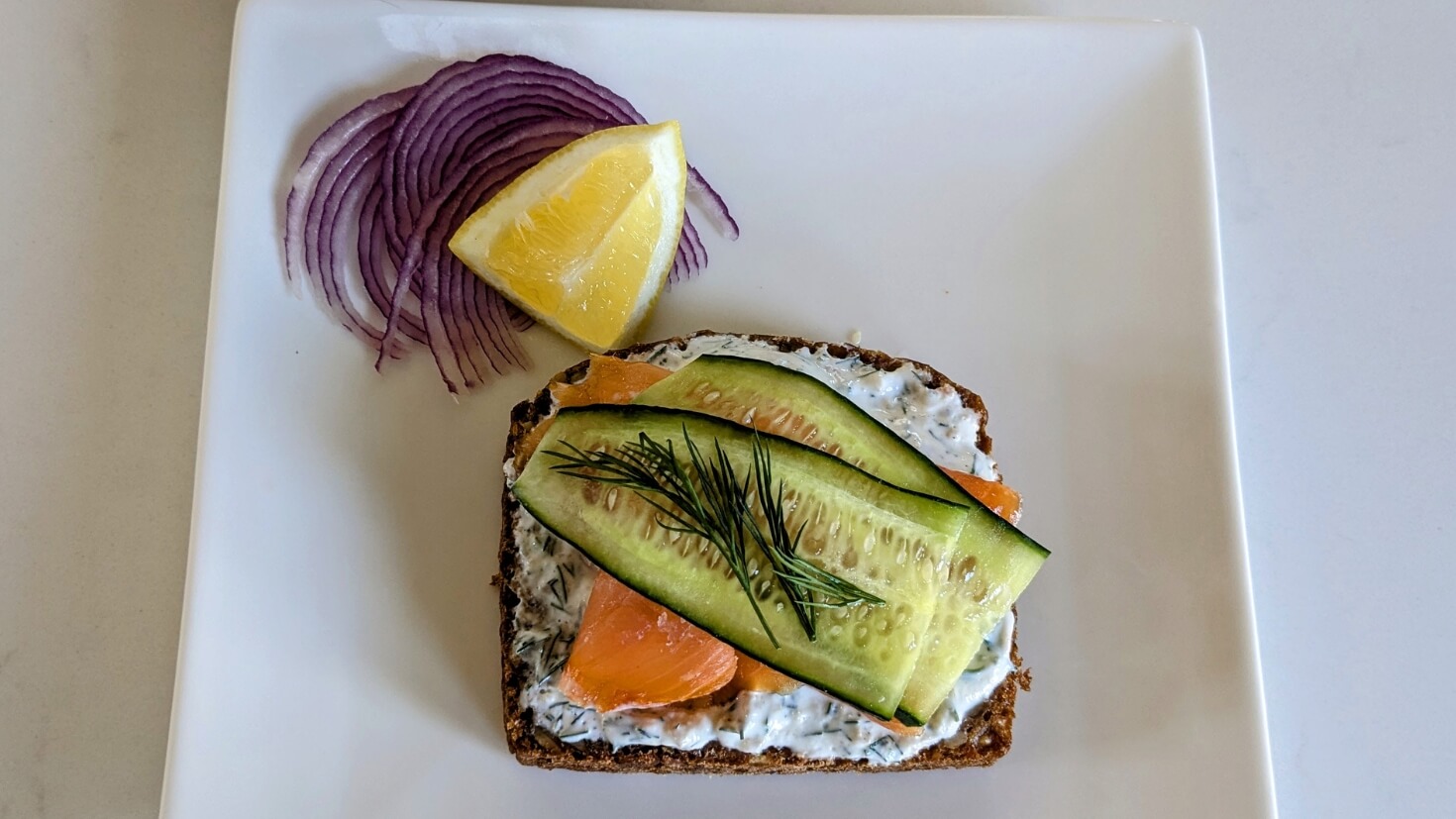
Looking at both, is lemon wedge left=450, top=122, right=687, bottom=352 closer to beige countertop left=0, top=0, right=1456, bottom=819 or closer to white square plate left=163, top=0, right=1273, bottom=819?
white square plate left=163, top=0, right=1273, bottom=819

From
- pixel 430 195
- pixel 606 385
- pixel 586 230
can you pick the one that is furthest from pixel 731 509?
pixel 430 195

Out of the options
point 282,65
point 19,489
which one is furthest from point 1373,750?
point 19,489

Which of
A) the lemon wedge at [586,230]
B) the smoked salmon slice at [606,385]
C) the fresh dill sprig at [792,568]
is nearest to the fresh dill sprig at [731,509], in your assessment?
the fresh dill sprig at [792,568]

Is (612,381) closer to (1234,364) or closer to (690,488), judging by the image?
(690,488)

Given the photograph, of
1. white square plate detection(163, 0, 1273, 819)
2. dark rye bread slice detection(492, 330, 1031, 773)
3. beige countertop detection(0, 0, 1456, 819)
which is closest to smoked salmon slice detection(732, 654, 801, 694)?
dark rye bread slice detection(492, 330, 1031, 773)

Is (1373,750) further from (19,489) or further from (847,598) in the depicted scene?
(19,489)

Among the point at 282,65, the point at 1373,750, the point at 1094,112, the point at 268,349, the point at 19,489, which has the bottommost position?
the point at 19,489
